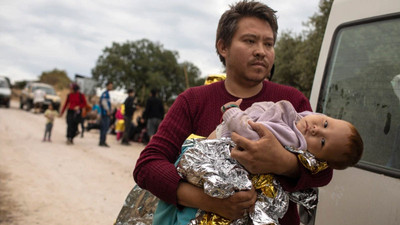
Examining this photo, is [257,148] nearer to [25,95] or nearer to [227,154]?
[227,154]

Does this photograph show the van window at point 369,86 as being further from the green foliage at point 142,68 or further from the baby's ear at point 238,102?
the green foliage at point 142,68

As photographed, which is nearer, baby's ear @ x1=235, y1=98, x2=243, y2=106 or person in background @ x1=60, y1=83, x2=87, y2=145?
baby's ear @ x1=235, y1=98, x2=243, y2=106

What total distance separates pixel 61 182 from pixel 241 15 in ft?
20.9

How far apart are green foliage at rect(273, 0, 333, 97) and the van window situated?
1213 cm

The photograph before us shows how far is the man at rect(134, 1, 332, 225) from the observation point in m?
1.55

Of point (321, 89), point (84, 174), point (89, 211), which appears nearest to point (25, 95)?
point (84, 174)

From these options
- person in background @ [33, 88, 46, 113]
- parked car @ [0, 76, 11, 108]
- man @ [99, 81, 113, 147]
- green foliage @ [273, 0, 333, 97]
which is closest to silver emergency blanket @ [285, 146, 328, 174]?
man @ [99, 81, 113, 147]

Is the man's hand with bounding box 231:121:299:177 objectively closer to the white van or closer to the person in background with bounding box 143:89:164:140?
the white van

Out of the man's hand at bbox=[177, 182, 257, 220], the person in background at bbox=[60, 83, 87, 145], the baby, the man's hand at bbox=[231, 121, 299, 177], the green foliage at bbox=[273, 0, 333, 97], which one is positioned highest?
the green foliage at bbox=[273, 0, 333, 97]

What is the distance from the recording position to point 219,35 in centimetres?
192

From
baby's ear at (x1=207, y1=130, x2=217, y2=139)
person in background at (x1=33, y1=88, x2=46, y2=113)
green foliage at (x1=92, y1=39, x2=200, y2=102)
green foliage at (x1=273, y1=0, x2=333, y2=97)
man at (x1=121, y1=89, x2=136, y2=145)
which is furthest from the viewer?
green foliage at (x1=92, y1=39, x2=200, y2=102)

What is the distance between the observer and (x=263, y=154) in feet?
4.71

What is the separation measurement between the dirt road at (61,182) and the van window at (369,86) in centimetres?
390

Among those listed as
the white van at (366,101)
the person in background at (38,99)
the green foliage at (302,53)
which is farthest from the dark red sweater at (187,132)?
the person in background at (38,99)
